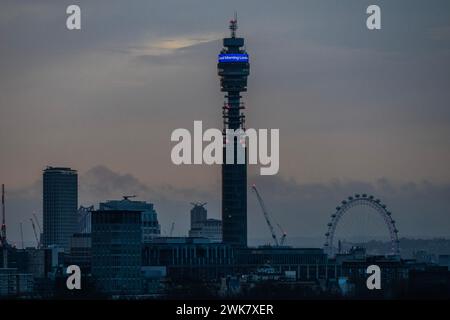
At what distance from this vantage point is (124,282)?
645 ft
